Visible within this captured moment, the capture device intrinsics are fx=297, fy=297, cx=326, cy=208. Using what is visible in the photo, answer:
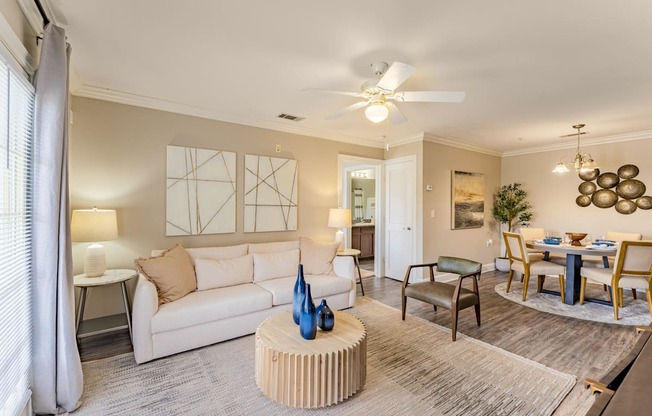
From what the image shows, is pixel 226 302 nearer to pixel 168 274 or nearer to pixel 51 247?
pixel 168 274

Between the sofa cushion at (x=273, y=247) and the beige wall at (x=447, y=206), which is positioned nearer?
the sofa cushion at (x=273, y=247)

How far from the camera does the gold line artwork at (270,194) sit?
4.09 m

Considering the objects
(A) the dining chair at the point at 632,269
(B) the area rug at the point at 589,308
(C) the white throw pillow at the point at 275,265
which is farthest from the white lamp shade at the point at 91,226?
(A) the dining chair at the point at 632,269

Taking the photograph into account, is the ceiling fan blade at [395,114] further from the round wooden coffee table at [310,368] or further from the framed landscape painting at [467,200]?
the framed landscape painting at [467,200]

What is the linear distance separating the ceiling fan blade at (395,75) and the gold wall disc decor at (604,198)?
525 cm

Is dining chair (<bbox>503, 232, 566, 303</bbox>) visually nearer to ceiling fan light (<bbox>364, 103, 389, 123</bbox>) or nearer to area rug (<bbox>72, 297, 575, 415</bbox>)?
area rug (<bbox>72, 297, 575, 415</bbox>)

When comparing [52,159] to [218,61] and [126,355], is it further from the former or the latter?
[126,355]

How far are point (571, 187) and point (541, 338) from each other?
385cm

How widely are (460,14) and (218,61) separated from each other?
6.21 feet

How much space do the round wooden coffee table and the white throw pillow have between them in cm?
146

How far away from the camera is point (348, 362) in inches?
77.2

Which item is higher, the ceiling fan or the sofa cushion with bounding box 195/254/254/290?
the ceiling fan

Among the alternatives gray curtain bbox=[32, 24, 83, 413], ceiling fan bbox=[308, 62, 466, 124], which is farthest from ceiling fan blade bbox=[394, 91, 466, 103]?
gray curtain bbox=[32, 24, 83, 413]

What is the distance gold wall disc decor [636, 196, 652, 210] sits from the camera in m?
4.66
